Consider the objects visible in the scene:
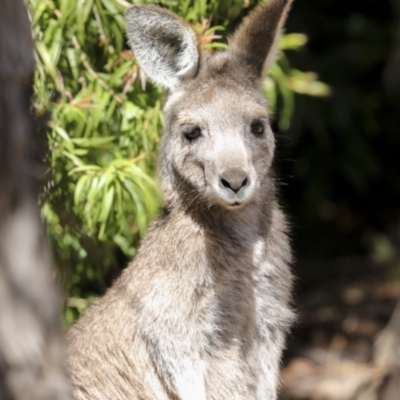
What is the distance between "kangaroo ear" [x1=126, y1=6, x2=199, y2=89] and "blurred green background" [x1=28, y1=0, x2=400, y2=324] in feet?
1.43

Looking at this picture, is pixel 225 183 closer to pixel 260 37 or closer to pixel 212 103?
pixel 212 103

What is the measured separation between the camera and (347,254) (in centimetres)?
909

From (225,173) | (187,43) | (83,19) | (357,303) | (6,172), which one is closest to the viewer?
(6,172)

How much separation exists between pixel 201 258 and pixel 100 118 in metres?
1.30

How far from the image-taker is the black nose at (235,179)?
3.93 m

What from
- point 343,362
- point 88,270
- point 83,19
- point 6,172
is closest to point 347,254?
point 343,362

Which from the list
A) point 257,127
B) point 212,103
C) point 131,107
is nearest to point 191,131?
point 212,103

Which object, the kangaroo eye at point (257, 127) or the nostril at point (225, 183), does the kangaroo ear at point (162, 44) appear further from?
the nostril at point (225, 183)

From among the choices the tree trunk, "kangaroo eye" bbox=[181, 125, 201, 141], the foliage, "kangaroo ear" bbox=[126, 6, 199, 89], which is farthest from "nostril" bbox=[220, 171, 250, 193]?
the tree trunk

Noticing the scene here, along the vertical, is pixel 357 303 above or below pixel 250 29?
below

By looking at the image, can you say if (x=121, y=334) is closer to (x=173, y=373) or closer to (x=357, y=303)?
(x=173, y=373)

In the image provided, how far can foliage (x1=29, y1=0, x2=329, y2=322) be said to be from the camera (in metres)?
4.82

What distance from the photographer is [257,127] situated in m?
4.28

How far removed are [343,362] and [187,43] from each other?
4025mm
